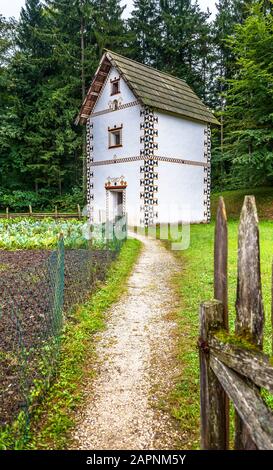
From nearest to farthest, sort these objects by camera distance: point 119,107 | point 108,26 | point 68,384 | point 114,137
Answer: point 68,384 → point 119,107 → point 114,137 → point 108,26

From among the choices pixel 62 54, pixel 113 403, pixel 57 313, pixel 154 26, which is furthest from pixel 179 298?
pixel 154 26

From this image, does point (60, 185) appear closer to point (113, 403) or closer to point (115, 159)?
point (115, 159)

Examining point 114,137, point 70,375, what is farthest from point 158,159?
point 70,375

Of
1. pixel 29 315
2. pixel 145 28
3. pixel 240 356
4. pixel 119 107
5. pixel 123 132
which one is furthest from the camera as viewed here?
pixel 145 28

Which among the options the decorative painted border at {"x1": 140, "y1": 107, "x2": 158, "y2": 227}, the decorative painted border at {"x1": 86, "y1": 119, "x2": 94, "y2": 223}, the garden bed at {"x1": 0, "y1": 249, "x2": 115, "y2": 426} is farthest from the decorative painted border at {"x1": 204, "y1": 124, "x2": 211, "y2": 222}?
the garden bed at {"x1": 0, "y1": 249, "x2": 115, "y2": 426}

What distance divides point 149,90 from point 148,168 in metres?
4.48

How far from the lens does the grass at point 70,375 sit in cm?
301

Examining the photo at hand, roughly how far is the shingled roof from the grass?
13534 millimetres

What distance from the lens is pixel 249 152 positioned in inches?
818

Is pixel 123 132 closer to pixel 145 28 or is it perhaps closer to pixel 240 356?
pixel 240 356

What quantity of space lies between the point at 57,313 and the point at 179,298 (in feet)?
8.67

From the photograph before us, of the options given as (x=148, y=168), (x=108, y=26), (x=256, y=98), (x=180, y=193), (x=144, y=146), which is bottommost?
(x=180, y=193)

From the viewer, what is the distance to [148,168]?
17688mm

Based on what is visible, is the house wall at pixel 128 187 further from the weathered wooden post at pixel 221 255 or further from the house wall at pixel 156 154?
the weathered wooden post at pixel 221 255
